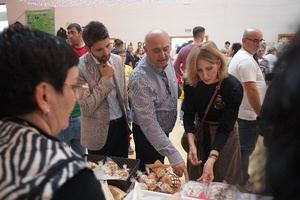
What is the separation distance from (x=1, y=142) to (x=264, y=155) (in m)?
0.56

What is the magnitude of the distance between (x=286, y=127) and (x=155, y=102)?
1526 mm

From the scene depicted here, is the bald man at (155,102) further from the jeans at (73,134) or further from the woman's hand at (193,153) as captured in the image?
the jeans at (73,134)

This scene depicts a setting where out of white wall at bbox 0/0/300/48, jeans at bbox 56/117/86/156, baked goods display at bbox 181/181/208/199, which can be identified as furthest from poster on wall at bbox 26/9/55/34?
baked goods display at bbox 181/181/208/199

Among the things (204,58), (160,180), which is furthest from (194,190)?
(204,58)

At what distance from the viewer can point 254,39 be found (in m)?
2.84

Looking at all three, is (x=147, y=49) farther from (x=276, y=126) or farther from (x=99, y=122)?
(x=276, y=126)

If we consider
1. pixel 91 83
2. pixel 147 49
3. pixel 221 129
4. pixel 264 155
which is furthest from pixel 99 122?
pixel 264 155

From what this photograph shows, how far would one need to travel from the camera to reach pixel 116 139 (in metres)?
2.10

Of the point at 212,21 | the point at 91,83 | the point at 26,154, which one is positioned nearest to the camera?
the point at 26,154

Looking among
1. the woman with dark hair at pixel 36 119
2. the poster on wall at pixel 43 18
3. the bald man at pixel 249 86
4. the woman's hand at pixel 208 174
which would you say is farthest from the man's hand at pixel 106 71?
the poster on wall at pixel 43 18

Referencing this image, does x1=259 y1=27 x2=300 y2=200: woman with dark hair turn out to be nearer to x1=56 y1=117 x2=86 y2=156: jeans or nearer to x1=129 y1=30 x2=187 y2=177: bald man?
x1=129 y1=30 x2=187 y2=177: bald man

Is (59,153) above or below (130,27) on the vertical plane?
above

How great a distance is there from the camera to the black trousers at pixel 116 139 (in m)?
2.07

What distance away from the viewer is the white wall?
9125mm
